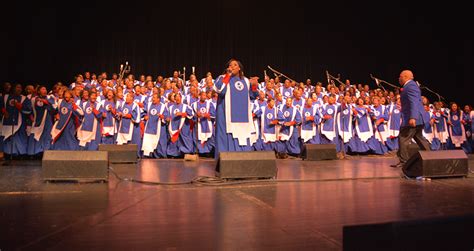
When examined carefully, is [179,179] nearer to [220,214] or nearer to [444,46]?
[220,214]

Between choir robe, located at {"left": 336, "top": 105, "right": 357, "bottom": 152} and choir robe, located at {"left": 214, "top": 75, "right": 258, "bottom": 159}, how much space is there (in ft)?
20.0

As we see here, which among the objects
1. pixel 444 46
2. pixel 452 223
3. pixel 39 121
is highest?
pixel 444 46

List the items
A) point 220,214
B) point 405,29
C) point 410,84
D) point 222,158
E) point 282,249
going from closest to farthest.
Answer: point 282,249, point 220,214, point 222,158, point 410,84, point 405,29

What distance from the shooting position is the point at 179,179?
5855mm

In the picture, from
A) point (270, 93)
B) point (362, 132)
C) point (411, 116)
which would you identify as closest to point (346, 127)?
point (362, 132)

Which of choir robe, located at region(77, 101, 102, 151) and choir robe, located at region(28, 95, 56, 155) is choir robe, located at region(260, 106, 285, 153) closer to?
choir robe, located at region(77, 101, 102, 151)

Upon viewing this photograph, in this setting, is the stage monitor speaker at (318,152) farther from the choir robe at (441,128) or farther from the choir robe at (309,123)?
the choir robe at (441,128)

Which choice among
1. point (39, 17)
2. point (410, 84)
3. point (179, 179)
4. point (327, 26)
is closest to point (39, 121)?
point (179, 179)

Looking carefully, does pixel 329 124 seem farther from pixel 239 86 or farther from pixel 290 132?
pixel 239 86

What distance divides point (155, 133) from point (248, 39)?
8.64m

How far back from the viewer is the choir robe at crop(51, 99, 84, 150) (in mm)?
9633

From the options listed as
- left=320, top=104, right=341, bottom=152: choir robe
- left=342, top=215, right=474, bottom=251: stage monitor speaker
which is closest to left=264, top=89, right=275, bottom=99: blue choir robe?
left=320, top=104, right=341, bottom=152: choir robe

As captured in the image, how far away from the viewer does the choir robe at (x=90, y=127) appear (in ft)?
32.4

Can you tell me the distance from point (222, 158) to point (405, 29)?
15967mm
